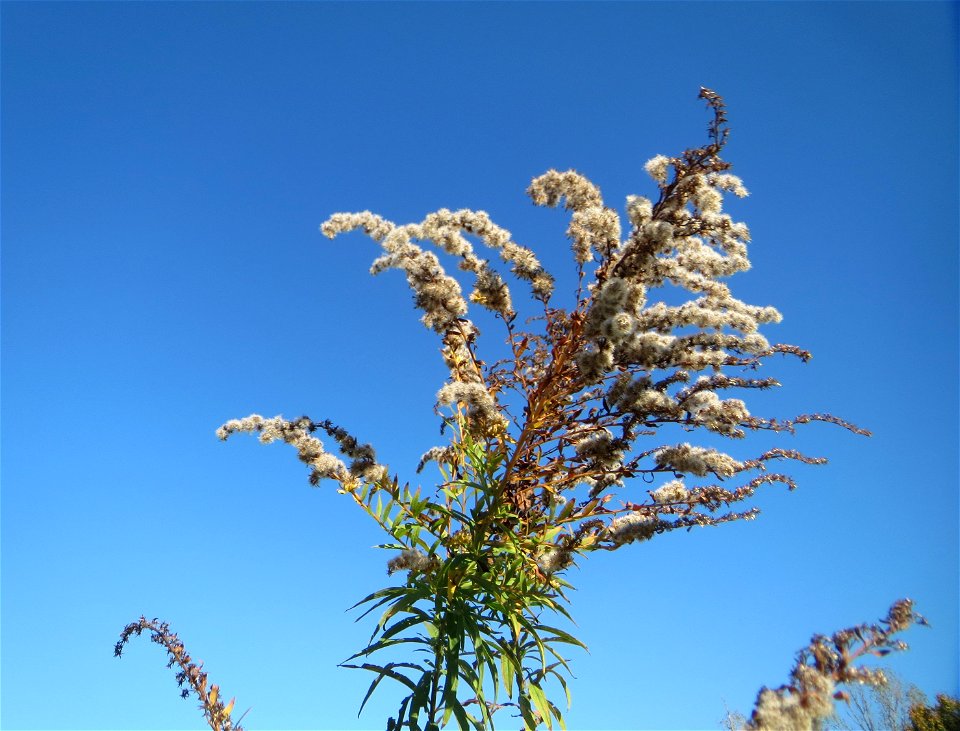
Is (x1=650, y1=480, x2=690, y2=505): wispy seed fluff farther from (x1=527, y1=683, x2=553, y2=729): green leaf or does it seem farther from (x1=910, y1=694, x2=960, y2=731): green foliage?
(x1=910, y1=694, x2=960, y2=731): green foliage

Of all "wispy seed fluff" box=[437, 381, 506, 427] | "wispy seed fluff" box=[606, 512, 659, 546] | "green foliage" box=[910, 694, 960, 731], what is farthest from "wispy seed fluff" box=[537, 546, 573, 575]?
"green foliage" box=[910, 694, 960, 731]

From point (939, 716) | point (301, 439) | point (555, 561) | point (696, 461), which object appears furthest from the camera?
point (939, 716)

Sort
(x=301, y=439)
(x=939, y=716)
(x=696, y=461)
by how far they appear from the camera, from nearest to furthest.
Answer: (x=696, y=461) < (x=301, y=439) < (x=939, y=716)

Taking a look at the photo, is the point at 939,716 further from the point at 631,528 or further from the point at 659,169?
the point at 659,169

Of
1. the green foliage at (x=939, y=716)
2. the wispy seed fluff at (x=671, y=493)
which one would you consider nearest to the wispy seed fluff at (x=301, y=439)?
the wispy seed fluff at (x=671, y=493)

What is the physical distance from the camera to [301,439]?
345 centimetres

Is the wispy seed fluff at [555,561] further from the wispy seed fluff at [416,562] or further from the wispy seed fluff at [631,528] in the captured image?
the wispy seed fluff at [416,562]

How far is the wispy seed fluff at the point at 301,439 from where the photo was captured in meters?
3.40

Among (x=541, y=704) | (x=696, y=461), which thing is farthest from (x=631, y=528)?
(x=541, y=704)

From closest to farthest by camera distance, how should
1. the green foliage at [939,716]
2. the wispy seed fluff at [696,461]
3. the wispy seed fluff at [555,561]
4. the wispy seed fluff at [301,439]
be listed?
1. the wispy seed fluff at [696,461]
2. the wispy seed fluff at [555,561]
3. the wispy seed fluff at [301,439]
4. the green foliage at [939,716]

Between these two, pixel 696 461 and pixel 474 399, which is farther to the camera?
pixel 474 399

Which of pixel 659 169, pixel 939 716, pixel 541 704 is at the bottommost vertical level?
pixel 939 716

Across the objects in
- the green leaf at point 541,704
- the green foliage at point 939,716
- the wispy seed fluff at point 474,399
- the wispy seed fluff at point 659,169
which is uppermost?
the wispy seed fluff at point 659,169

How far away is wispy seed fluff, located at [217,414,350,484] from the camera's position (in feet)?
11.1
